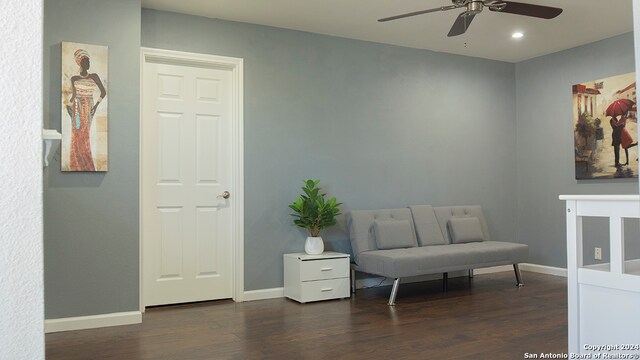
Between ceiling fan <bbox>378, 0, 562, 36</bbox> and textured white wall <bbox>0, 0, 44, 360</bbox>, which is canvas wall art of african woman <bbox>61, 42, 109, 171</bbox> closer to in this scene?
ceiling fan <bbox>378, 0, 562, 36</bbox>

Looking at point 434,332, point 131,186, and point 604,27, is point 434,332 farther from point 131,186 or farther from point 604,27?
point 604,27

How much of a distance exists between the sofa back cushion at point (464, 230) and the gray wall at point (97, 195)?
3223 mm

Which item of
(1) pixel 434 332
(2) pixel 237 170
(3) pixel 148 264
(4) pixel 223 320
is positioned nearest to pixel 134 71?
(2) pixel 237 170

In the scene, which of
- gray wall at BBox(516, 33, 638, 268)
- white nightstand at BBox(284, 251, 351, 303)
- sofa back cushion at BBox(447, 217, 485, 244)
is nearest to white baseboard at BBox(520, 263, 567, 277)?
gray wall at BBox(516, 33, 638, 268)

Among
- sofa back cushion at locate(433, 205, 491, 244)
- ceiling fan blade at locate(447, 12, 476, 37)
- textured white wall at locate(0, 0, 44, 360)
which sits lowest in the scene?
sofa back cushion at locate(433, 205, 491, 244)

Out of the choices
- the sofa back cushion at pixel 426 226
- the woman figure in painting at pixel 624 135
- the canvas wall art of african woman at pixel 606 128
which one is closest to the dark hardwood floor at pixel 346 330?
the sofa back cushion at pixel 426 226

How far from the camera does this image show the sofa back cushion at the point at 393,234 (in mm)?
5094

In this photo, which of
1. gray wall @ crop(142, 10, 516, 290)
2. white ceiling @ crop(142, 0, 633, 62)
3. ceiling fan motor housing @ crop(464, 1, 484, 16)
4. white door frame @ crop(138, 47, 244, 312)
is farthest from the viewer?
gray wall @ crop(142, 10, 516, 290)

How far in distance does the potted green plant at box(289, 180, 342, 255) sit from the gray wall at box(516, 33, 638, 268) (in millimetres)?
2766

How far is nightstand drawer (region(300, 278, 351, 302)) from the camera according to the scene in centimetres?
465

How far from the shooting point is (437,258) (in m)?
4.82

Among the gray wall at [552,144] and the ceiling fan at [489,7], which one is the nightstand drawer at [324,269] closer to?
the ceiling fan at [489,7]

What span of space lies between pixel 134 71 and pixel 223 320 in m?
2.00

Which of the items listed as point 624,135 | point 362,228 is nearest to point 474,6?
point 362,228
